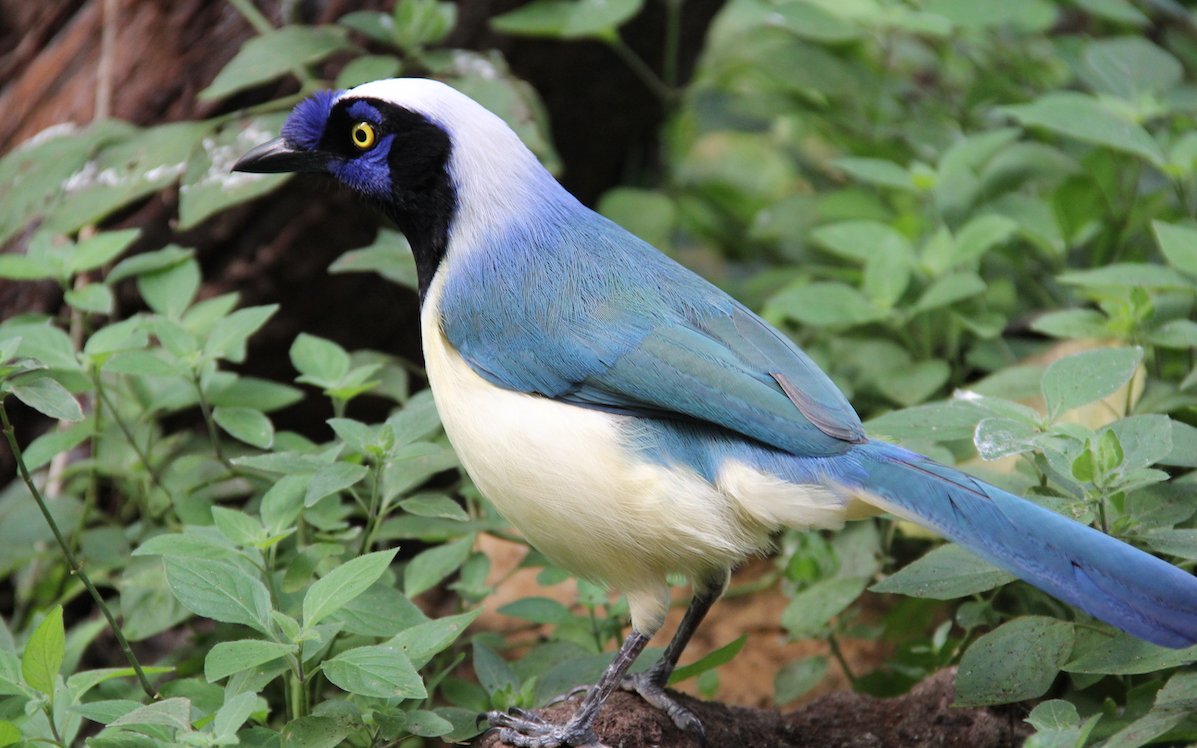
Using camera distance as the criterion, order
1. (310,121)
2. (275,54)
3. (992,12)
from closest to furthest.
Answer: (310,121) < (275,54) < (992,12)

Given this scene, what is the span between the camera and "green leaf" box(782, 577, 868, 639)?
3660 millimetres

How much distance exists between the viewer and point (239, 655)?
269 centimetres

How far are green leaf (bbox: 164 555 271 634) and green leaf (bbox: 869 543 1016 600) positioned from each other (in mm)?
1493

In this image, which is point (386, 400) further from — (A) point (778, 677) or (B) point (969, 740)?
(B) point (969, 740)

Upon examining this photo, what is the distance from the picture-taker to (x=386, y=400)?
Result: 5.13m

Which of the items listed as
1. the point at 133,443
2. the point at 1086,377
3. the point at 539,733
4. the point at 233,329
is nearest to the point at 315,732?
the point at 539,733

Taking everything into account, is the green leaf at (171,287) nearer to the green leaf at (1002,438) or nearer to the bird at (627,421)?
the bird at (627,421)

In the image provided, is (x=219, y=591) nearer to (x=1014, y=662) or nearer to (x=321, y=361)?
(x=321, y=361)

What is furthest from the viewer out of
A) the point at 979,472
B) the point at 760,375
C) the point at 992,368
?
the point at 992,368

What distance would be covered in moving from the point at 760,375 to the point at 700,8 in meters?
3.65

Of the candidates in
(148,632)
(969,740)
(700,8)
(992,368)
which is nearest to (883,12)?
(700,8)

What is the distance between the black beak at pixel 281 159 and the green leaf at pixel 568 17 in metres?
1.69

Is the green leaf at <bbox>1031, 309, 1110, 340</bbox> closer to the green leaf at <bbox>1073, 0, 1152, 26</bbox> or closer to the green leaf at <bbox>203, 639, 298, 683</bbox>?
the green leaf at <bbox>1073, 0, 1152, 26</bbox>

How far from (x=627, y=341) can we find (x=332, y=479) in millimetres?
811
